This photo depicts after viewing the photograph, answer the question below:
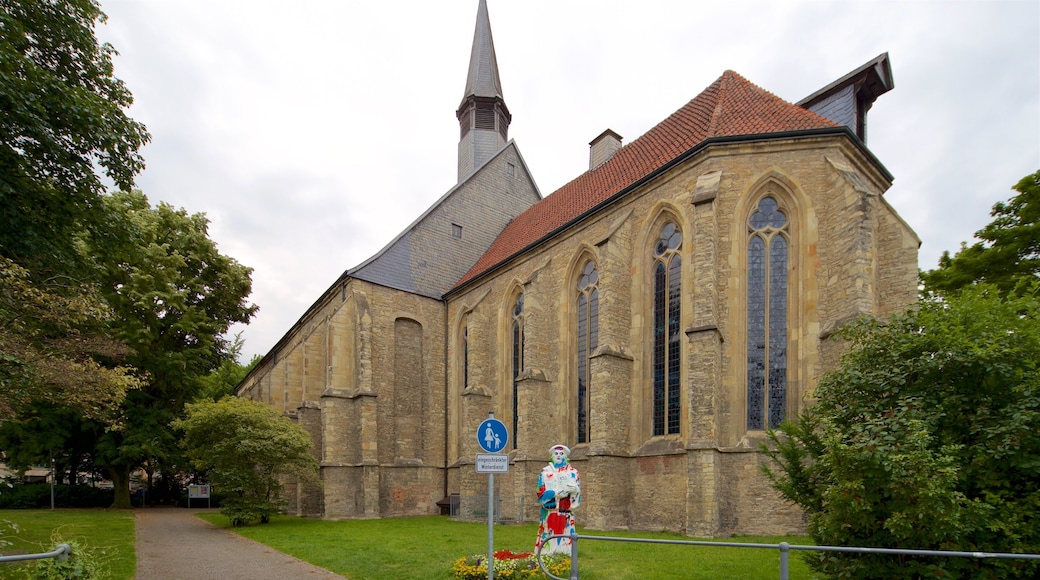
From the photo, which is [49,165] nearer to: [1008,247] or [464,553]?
[464,553]

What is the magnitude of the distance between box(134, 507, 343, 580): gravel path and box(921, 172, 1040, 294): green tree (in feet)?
57.2

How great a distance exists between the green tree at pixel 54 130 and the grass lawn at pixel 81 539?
4510 mm

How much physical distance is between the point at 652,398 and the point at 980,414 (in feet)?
33.8

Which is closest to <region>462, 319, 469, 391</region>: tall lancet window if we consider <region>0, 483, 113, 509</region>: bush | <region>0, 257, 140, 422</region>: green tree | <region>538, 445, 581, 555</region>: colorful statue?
<region>0, 257, 140, 422</region>: green tree

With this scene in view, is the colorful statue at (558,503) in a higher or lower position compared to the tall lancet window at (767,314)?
lower

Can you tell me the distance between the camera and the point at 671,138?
18.4m

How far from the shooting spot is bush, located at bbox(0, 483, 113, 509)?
27.3 meters

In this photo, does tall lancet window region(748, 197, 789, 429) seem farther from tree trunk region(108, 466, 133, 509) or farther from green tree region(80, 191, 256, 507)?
tree trunk region(108, 466, 133, 509)

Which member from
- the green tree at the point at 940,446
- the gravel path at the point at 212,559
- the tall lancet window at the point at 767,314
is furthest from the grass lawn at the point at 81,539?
the tall lancet window at the point at 767,314

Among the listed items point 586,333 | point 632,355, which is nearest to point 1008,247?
point 632,355

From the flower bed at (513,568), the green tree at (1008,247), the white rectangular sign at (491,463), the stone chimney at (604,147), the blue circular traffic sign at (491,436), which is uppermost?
the stone chimney at (604,147)

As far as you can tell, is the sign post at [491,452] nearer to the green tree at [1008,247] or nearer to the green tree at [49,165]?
the green tree at [49,165]

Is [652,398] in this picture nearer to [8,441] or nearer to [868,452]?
[868,452]

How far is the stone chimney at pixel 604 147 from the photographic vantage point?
2508 cm
